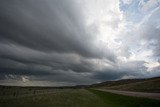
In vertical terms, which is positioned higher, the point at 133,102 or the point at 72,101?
the point at 72,101

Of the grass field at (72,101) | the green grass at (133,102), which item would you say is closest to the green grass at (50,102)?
the grass field at (72,101)

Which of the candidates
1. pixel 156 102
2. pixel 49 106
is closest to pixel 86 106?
pixel 49 106

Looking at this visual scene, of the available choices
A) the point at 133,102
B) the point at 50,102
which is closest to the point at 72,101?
the point at 50,102

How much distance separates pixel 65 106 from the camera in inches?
1266

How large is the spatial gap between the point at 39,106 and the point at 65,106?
4039 mm

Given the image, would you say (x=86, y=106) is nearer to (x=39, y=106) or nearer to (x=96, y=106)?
(x=96, y=106)

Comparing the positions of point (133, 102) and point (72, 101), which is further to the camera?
point (72, 101)

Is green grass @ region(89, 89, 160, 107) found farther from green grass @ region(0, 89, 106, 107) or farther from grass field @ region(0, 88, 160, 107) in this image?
green grass @ region(0, 89, 106, 107)

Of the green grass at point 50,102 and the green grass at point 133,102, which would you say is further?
the green grass at point 50,102

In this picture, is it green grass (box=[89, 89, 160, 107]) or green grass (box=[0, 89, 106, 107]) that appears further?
green grass (box=[0, 89, 106, 107])

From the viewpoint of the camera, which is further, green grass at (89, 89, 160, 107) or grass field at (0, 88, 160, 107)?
grass field at (0, 88, 160, 107)

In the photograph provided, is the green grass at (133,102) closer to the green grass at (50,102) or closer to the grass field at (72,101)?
the grass field at (72,101)

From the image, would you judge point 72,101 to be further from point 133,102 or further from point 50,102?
point 133,102

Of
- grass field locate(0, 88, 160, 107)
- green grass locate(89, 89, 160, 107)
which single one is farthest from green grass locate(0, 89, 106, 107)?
green grass locate(89, 89, 160, 107)
